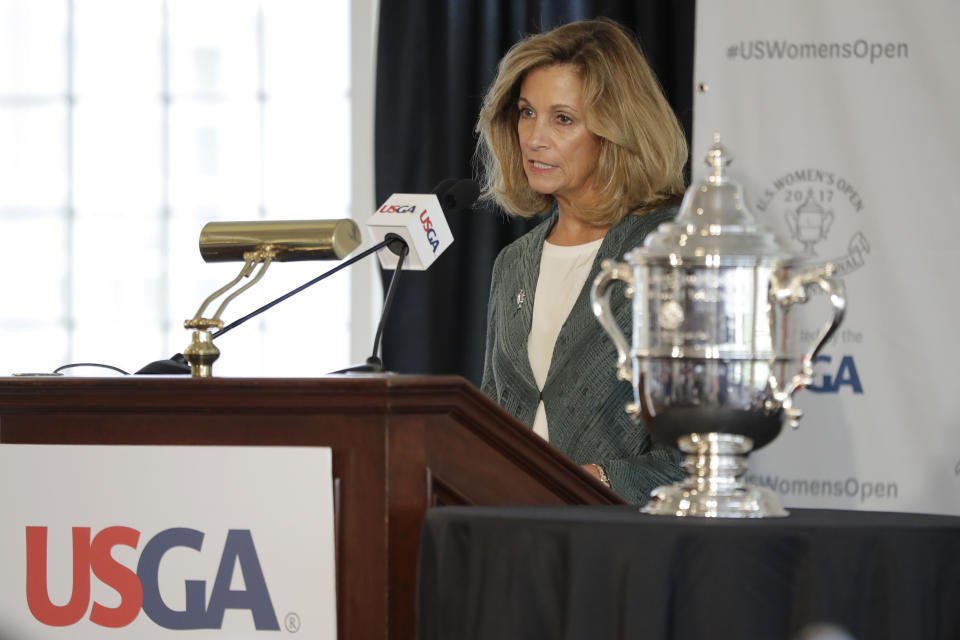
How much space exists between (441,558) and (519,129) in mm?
1376

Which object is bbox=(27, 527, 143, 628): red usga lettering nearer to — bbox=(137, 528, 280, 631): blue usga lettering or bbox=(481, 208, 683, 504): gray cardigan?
bbox=(137, 528, 280, 631): blue usga lettering

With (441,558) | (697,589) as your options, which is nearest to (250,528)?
(441,558)

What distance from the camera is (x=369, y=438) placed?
1.28 meters

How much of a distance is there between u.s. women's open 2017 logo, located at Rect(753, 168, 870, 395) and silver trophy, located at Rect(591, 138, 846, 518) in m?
1.58

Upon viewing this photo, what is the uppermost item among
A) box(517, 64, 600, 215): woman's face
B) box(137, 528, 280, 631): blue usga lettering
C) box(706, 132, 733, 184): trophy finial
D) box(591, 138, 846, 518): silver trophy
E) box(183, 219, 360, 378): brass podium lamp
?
box(517, 64, 600, 215): woman's face

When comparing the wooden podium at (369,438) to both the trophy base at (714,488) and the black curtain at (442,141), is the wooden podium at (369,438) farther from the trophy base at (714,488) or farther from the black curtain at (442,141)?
the black curtain at (442,141)

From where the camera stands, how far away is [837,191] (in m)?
2.80

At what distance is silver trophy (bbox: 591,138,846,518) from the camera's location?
1206mm

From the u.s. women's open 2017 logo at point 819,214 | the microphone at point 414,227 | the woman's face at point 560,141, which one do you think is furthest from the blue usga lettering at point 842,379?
the microphone at point 414,227

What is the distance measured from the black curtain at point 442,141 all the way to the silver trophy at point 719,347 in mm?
2155

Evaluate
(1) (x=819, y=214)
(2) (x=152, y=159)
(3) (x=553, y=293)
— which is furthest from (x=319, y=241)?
(2) (x=152, y=159)

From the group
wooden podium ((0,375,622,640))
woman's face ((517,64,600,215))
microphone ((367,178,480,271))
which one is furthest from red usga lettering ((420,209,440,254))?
woman's face ((517,64,600,215))

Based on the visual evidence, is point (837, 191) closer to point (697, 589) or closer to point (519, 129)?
point (519, 129)

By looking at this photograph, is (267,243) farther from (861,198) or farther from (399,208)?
(861,198)
